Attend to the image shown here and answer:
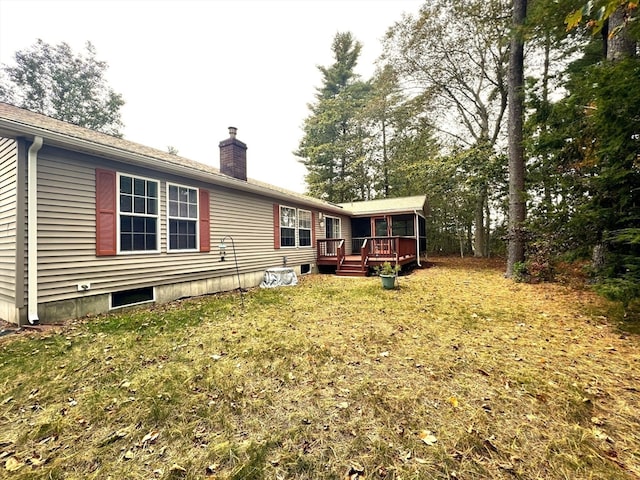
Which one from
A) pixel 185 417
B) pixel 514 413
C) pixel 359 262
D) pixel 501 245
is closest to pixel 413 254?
pixel 359 262

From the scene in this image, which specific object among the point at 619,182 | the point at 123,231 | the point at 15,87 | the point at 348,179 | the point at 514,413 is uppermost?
the point at 15,87

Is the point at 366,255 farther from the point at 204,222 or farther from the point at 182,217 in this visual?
the point at 182,217

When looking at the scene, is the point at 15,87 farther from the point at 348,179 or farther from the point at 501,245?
the point at 501,245

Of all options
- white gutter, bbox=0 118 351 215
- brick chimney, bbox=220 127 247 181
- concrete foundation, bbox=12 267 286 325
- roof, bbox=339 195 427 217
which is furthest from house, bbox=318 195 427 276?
white gutter, bbox=0 118 351 215

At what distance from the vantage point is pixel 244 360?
3.03 m

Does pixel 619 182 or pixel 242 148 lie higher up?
pixel 242 148

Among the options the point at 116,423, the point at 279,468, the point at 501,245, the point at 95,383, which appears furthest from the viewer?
the point at 501,245

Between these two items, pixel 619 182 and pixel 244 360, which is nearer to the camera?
pixel 244 360

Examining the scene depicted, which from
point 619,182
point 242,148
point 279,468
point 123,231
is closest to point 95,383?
point 279,468

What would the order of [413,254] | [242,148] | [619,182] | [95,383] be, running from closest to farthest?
[95,383]
[619,182]
[242,148]
[413,254]

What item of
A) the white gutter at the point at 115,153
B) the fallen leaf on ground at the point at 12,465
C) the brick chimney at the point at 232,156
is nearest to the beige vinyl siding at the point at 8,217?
the white gutter at the point at 115,153

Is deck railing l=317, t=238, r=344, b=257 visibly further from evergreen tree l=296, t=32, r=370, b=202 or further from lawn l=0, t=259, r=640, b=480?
evergreen tree l=296, t=32, r=370, b=202

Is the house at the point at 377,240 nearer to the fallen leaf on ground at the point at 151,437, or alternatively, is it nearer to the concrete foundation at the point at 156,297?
the concrete foundation at the point at 156,297

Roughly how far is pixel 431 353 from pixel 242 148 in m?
8.19
